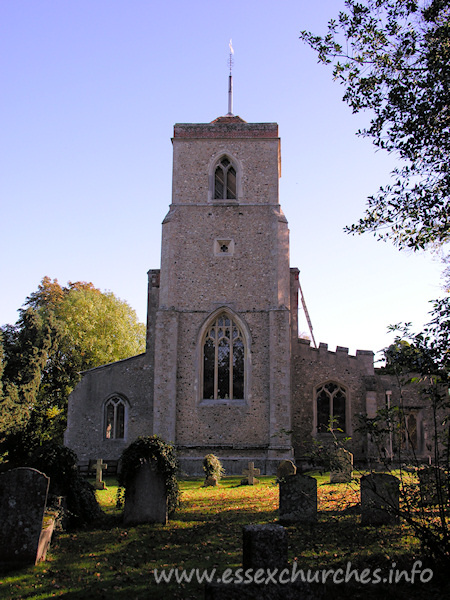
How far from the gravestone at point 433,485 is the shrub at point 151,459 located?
4.22 m

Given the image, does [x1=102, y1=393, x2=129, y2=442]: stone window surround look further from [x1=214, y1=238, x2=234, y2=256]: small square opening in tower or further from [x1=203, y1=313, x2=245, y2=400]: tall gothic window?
[x1=214, y1=238, x2=234, y2=256]: small square opening in tower

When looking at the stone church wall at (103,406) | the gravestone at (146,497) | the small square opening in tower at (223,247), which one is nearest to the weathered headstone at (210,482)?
the stone church wall at (103,406)

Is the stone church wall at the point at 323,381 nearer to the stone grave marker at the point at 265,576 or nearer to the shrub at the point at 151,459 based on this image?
the shrub at the point at 151,459

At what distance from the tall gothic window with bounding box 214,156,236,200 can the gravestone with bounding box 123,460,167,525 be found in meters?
14.4

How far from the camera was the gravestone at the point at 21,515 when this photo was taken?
21.2 feet

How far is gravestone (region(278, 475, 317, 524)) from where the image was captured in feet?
28.5

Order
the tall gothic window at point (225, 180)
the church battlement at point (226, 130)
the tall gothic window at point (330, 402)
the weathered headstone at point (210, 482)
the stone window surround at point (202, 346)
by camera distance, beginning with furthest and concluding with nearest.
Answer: the church battlement at point (226, 130), the tall gothic window at point (225, 180), the tall gothic window at point (330, 402), the stone window surround at point (202, 346), the weathered headstone at point (210, 482)

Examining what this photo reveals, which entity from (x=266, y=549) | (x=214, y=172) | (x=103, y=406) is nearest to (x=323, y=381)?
(x=103, y=406)

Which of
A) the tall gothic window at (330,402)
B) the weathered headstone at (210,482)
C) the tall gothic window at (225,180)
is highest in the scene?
the tall gothic window at (225,180)

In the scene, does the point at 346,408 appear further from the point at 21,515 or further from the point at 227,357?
the point at 21,515

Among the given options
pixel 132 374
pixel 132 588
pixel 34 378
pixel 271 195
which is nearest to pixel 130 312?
pixel 34 378

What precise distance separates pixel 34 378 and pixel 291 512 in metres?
19.1

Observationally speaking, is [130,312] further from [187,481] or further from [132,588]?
[132,588]

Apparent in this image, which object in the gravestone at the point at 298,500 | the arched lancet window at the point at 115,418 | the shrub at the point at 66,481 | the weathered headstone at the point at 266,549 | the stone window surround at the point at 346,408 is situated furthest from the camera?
the arched lancet window at the point at 115,418
